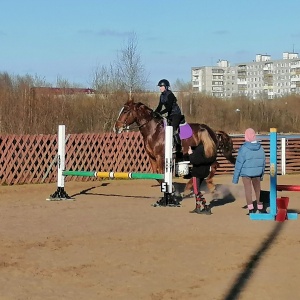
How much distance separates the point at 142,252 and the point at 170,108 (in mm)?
6122

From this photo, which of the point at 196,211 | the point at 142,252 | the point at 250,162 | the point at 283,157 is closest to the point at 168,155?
the point at 196,211

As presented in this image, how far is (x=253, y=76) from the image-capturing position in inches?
5423

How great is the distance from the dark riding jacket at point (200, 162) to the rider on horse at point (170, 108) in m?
1.90

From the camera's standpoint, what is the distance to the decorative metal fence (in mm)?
18328

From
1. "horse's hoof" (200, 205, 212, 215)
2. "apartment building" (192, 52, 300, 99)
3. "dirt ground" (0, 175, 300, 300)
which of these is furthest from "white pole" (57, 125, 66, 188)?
"apartment building" (192, 52, 300, 99)

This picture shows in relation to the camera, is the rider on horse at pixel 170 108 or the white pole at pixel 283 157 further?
the white pole at pixel 283 157

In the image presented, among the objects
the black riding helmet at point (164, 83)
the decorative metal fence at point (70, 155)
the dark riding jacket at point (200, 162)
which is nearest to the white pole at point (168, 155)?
the dark riding jacket at point (200, 162)

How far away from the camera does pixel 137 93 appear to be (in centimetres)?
3538

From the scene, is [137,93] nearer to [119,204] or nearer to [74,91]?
[74,91]

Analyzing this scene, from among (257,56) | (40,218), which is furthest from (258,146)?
(257,56)

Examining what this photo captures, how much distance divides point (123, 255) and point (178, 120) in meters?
6.28

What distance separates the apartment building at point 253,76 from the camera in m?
131

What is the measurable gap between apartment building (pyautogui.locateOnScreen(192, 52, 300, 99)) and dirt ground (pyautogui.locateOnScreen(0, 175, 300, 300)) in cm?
11820

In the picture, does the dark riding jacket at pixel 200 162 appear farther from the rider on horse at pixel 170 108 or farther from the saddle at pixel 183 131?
the saddle at pixel 183 131
